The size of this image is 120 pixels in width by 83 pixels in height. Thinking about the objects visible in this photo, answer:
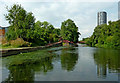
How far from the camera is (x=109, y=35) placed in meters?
39.3

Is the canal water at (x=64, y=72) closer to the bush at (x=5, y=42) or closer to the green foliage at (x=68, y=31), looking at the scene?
the bush at (x=5, y=42)

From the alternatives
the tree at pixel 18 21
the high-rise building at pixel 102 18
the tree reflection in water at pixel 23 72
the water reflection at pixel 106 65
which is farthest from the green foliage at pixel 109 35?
the tree reflection in water at pixel 23 72

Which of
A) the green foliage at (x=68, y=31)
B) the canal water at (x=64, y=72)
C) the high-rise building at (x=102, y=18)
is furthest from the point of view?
the high-rise building at (x=102, y=18)

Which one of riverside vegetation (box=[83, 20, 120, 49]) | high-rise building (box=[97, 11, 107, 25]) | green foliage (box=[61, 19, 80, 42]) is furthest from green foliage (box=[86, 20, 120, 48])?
high-rise building (box=[97, 11, 107, 25])

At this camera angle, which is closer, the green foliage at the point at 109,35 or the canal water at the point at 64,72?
the canal water at the point at 64,72

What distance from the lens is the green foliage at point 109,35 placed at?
3120 cm

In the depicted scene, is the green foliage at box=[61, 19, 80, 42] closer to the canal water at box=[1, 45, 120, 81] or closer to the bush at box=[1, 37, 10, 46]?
the bush at box=[1, 37, 10, 46]

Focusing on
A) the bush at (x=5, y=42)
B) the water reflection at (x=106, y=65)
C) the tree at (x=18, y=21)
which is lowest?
the water reflection at (x=106, y=65)

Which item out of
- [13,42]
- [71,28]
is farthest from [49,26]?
[13,42]

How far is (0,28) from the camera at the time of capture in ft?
102

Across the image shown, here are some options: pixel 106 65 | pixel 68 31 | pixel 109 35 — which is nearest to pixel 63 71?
pixel 106 65

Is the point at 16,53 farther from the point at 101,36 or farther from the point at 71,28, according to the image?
the point at 71,28

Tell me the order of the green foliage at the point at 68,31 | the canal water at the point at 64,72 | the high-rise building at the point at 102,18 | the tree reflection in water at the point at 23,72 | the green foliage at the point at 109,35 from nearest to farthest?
the tree reflection in water at the point at 23,72, the canal water at the point at 64,72, the green foliage at the point at 109,35, the green foliage at the point at 68,31, the high-rise building at the point at 102,18

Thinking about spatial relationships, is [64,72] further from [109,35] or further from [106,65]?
[109,35]
